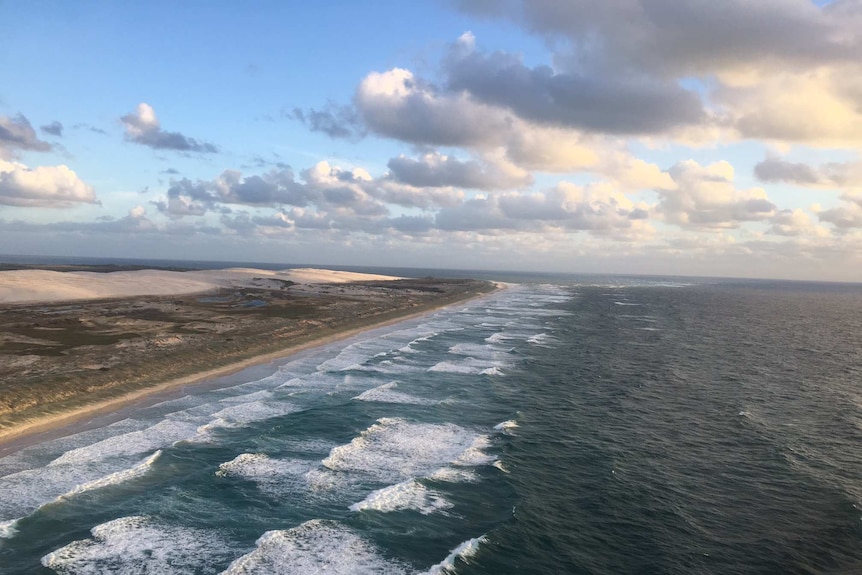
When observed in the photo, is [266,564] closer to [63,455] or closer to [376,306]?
[63,455]

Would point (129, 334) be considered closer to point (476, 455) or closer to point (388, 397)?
point (388, 397)

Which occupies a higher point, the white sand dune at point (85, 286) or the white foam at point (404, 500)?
the white sand dune at point (85, 286)

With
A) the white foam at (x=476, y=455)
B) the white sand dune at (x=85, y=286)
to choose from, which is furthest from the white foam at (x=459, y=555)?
the white sand dune at (x=85, y=286)

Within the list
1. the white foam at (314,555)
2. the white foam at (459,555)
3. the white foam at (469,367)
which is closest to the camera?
the white foam at (314,555)

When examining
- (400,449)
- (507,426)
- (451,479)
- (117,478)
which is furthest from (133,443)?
(507,426)

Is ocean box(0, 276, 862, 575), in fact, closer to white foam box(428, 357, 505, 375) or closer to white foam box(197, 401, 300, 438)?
white foam box(197, 401, 300, 438)

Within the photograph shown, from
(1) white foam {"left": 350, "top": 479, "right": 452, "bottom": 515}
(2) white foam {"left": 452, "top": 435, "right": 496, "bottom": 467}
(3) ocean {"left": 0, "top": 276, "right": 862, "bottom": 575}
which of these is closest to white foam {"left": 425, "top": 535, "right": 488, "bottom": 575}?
(3) ocean {"left": 0, "top": 276, "right": 862, "bottom": 575}

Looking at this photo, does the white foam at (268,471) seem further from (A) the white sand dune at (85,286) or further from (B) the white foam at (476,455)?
A: (A) the white sand dune at (85,286)
